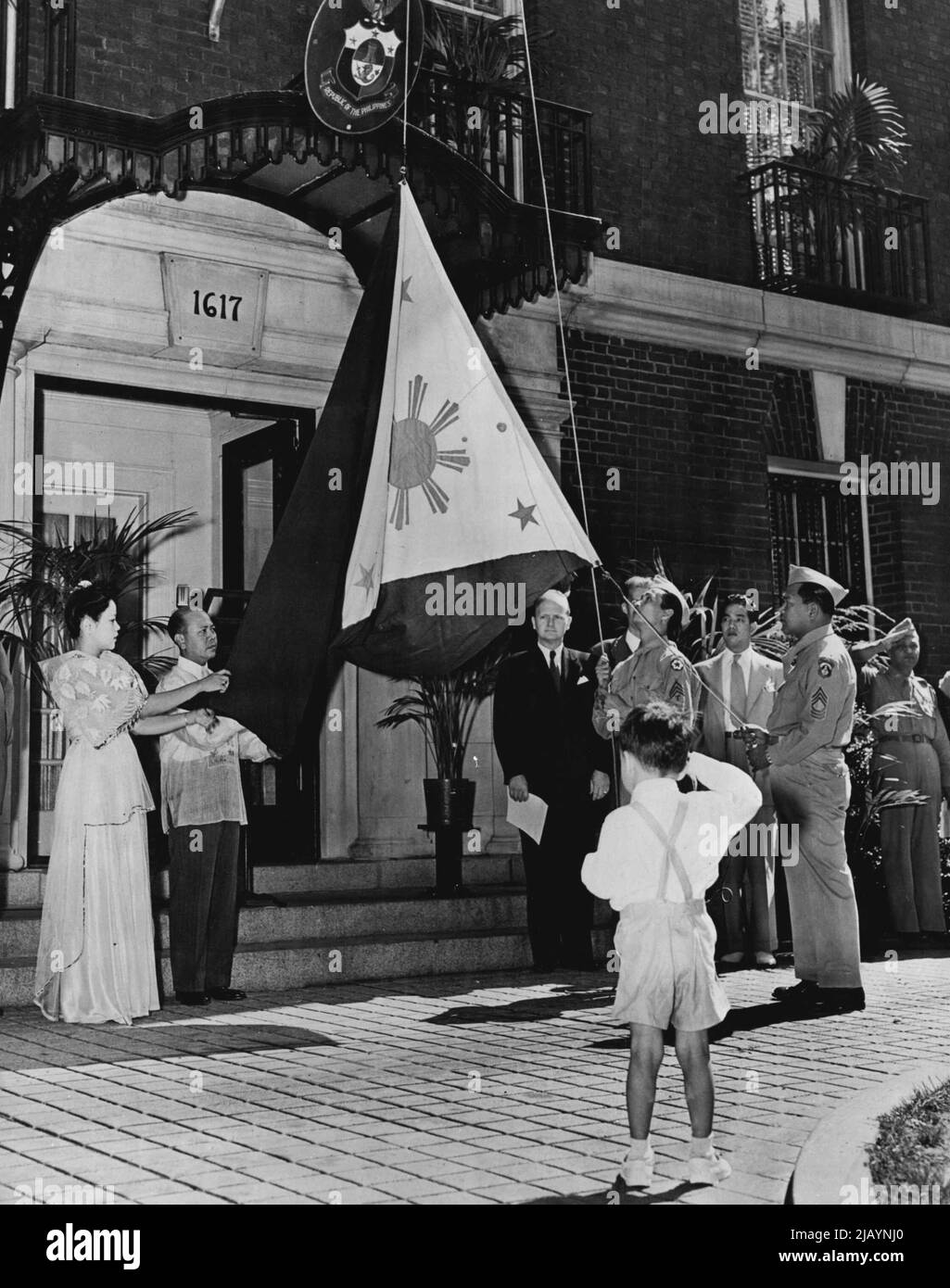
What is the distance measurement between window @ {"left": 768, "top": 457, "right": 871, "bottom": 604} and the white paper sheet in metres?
5.51

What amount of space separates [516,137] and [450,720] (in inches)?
183

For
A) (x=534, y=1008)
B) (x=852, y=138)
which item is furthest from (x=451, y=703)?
(x=852, y=138)

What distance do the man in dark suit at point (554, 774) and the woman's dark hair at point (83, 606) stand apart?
2.47 meters

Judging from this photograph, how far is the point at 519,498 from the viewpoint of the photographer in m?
7.02

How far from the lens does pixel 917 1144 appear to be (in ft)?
14.2

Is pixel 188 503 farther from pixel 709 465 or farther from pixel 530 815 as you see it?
pixel 530 815

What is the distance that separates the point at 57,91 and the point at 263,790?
4.76 meters

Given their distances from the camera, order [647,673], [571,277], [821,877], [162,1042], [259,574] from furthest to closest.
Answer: [259,574] < [571,277] < [647,673] < [821,877] < [162,1042]

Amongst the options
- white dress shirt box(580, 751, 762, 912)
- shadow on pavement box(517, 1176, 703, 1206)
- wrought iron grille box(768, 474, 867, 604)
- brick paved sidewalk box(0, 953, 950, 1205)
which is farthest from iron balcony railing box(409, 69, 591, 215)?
shadow on pavement box(517, 1176, 703, 1206)

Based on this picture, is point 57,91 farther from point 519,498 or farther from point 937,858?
point 937,858

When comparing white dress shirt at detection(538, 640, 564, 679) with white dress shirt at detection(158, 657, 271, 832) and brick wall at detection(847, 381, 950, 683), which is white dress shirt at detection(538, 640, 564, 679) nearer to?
white dress shirt at detection(158, 657, 271, 832)

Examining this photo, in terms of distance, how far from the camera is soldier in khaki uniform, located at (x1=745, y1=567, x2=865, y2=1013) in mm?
7297
